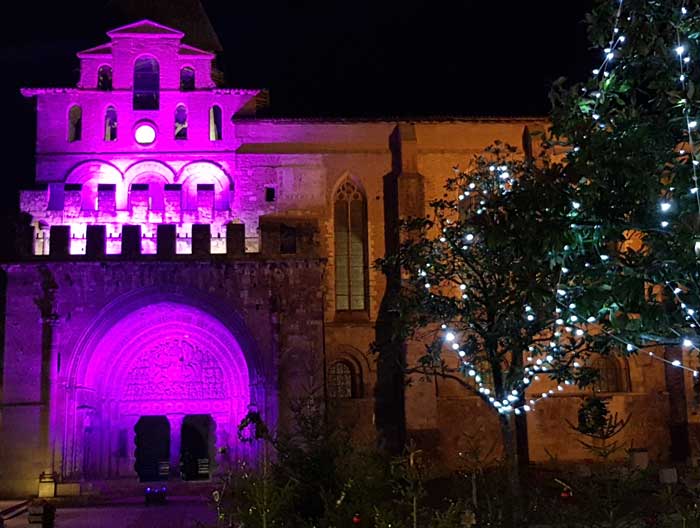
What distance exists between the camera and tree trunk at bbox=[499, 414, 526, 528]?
15195 millimetres

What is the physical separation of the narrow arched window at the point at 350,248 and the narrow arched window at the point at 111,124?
8208 mm

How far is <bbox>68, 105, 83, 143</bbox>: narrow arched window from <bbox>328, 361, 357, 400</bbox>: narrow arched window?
12157 millimetres

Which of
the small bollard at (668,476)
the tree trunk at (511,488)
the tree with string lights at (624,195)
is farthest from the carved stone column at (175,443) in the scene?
the tree with string lights at (624,195)

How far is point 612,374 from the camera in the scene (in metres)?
31.7

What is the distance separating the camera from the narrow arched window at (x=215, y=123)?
31.4 meters

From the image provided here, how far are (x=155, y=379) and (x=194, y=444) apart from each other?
6.34m

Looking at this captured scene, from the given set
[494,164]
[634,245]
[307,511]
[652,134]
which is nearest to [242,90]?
[494,164]

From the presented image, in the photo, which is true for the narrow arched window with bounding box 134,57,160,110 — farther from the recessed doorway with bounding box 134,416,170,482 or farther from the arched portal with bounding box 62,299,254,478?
the recessed doorway with bounding box 134,416,170,482

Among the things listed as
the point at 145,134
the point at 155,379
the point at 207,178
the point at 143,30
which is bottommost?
the point at 155,379

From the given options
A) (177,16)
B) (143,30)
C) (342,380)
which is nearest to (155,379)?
(342,380)

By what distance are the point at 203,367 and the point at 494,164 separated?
12.2 m

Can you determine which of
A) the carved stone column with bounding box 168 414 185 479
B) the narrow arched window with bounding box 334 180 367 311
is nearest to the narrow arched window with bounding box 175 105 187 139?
the narrow arched window with bounding box 334 180 367 311

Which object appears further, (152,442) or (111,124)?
(152,442)

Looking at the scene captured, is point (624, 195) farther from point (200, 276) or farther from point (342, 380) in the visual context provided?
point (342, 380)
